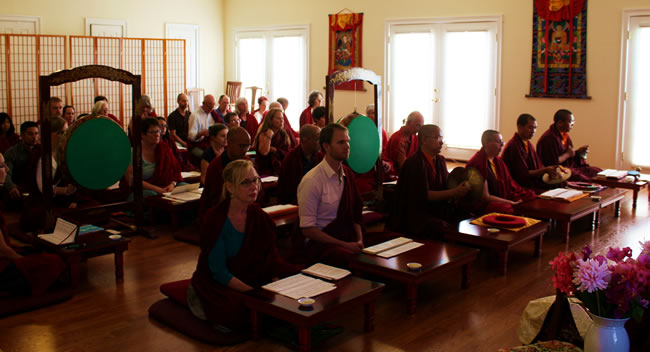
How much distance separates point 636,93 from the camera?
9.20 m

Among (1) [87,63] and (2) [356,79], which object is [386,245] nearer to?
(2) [356,79]

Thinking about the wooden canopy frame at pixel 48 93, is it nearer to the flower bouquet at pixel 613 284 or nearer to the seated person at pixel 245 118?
the seated person at pixel 245 118

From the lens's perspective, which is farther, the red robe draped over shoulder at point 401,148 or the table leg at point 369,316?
the red robe draped over shoulder at point 401,148

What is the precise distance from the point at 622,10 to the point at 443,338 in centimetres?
684

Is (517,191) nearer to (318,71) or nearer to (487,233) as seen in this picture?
(487,233)

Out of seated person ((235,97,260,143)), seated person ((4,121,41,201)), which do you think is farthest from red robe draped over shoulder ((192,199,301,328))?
seated person ((235,97,260,143))

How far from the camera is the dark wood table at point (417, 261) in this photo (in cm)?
417

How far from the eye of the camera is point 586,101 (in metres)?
9.46

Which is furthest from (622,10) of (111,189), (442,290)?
(111,189)

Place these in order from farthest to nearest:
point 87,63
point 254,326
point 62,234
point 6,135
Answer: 1. point 87,63
2. point 6,135
3. point 62,234
4. point 254,326

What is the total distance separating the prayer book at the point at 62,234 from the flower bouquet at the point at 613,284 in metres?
3.45

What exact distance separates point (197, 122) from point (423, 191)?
4.60 m

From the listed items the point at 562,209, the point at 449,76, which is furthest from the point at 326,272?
the point at 449,76

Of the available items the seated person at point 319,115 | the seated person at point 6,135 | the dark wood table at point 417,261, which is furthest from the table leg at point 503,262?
the seated person at point 6,135
